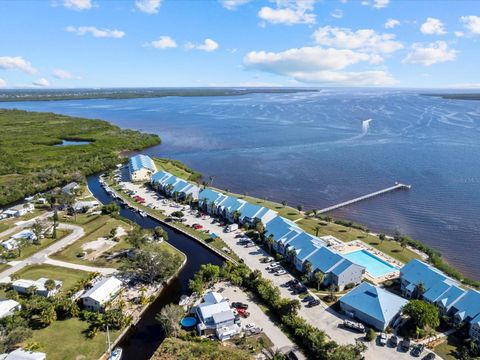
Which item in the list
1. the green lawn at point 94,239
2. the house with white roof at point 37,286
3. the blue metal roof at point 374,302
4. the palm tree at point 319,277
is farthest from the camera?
the green lawn at point 94,239

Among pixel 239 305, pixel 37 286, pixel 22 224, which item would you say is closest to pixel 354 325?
pixel 239 305

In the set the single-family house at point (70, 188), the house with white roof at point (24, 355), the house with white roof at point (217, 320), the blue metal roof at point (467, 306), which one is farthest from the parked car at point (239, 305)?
the single-family house at point (70, 188)

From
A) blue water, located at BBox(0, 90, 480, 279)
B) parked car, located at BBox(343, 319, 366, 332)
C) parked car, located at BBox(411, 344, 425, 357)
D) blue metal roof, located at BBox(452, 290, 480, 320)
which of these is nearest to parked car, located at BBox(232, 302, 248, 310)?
parked car, located at BBox(343, 319, 366, 332)

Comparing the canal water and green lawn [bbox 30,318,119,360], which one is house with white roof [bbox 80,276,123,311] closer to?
green lawn [bbox 30,318,119,360]

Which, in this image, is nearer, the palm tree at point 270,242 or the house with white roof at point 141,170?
the palm tree at point 270,242

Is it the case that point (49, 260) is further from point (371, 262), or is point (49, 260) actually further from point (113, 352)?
point (371, 262)

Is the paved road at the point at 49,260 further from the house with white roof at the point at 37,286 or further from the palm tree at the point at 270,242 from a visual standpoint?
the palm tree at the point at 270,242
